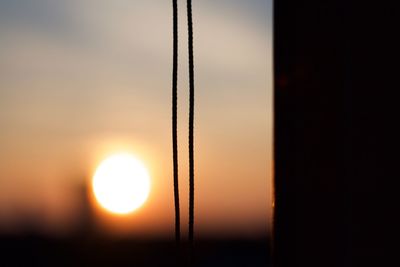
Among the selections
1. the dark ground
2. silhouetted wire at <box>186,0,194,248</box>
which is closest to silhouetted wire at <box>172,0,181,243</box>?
silhouetted wire at <box>186,0,194,248</box>

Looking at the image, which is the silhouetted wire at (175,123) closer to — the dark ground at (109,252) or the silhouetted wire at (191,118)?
the silhouetted wire at (191,118)

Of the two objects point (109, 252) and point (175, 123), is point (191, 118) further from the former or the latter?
point (109, 252)

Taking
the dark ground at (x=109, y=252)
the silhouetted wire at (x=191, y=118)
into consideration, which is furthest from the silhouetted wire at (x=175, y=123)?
the dark ground at (x=109, y=252)

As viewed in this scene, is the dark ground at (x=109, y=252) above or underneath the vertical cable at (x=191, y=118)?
underneath

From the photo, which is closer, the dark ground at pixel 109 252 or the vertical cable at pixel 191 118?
the vertical cable at pixel 191 118

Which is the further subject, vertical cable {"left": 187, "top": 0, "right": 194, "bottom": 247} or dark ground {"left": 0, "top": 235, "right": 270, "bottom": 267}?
dark ground {"left": 0, "top": 235, "right": 270, "bottom": 267}

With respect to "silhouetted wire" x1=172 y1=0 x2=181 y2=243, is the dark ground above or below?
below

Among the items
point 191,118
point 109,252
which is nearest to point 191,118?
point 191,118

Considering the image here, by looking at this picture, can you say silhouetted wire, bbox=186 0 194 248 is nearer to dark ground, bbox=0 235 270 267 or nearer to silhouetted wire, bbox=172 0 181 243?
silhouetted wire, bbox=172 0 181 243

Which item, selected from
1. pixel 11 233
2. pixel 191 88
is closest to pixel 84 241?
pixel 11 233
